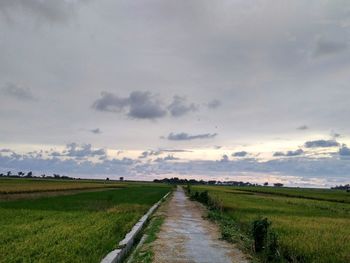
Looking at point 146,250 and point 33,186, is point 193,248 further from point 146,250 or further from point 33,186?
point 33,186

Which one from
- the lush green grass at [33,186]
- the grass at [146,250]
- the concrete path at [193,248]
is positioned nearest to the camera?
the grass at [146,250]

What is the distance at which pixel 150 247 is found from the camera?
1222cm

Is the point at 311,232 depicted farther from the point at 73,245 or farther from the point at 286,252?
the point at 73,245

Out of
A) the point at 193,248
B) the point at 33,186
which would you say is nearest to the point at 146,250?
the point at 193,248

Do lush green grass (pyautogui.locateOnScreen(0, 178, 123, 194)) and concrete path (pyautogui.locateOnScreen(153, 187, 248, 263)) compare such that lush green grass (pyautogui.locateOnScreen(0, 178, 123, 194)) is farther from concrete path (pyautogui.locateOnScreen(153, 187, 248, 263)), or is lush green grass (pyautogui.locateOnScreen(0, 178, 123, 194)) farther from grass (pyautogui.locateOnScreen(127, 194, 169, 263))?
concrete path (pyautogui.locateOnScreen(153, 187, 248, 263))

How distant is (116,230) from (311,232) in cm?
741

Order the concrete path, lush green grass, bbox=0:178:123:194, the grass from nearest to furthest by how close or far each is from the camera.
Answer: the grass
the concrete path
lush green grass, bbox=0:178:123:194

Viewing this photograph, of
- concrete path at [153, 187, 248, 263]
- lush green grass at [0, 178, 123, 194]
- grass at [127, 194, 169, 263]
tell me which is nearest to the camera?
grass at [127, 194, 169, 263]

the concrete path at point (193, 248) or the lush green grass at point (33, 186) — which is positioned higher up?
the lush green grass at point (33, 186)

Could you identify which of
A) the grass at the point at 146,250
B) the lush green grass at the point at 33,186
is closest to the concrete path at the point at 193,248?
the grass at the point at 146,250

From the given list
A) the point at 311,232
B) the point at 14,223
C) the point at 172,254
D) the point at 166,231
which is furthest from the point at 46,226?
the point at 311,232

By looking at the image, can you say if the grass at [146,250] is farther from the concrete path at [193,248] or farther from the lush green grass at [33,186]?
the lush green grass at [33,186]

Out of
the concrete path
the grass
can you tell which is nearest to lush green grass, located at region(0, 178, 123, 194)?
the grass

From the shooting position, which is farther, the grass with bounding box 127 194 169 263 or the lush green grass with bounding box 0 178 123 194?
the lush green grass with bounding box 0 178 123 194
